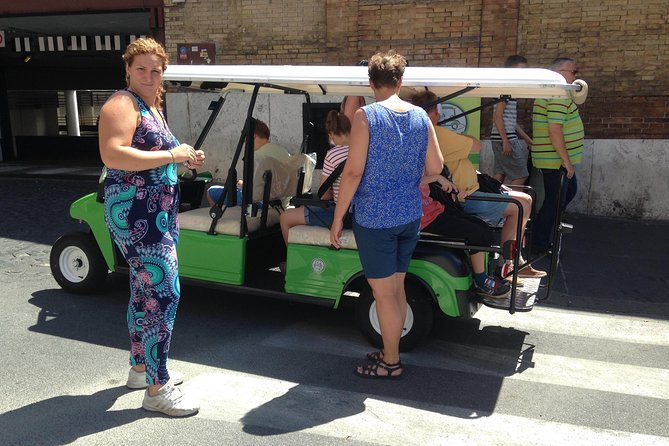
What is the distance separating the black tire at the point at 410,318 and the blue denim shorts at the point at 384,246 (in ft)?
1.73

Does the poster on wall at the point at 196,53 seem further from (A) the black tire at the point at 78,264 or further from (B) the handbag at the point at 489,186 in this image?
(B) the handbag at the point at 489,186

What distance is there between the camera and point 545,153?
642 centimetres

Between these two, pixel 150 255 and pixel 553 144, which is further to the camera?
pixel 553 144

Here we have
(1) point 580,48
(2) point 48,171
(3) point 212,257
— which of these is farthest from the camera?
(2) point 48,171

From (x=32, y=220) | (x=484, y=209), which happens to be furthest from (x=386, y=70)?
(x=32, y=220)

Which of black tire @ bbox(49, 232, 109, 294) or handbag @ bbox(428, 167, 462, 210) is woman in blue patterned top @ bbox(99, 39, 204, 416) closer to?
handbag @ bbox(428, 167, 462, 210)

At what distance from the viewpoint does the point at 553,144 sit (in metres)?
6.25

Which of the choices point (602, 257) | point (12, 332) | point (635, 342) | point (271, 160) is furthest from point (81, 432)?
point (602, 257)

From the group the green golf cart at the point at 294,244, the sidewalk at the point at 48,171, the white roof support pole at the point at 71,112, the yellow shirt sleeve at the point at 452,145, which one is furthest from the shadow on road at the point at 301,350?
the white roof support pole at the point at 71,112

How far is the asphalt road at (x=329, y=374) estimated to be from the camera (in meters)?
3.31

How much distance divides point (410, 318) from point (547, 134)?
3.03 m

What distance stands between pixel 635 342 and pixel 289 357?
8.44 feet

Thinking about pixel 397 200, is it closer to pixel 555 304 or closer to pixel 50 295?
pixel 555 304

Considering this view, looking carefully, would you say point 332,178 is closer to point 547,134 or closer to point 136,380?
point 136,380
